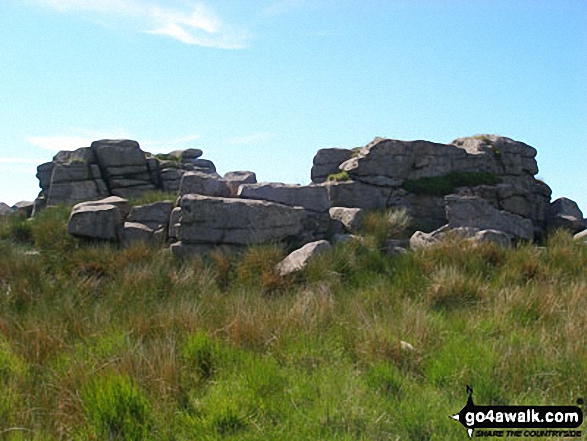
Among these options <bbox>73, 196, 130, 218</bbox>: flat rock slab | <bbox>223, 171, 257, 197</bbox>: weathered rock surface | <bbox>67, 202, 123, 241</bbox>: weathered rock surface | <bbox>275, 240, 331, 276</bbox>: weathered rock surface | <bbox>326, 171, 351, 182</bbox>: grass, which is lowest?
<bbox>275, 240, 331, 276</bbox>: weathered rock surface

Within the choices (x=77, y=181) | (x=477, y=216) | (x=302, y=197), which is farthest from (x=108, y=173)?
(x=477, y=216)

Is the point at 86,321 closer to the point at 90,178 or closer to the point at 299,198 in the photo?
the point at 299,198

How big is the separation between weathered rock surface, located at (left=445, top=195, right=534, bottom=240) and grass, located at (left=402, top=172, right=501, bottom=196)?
135 centimetres

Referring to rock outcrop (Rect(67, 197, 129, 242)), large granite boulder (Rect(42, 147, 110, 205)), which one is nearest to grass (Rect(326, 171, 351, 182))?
rock outcrop (Rect(67, 197, 129, 242))

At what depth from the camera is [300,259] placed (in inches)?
435

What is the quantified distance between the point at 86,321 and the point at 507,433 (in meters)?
5.41

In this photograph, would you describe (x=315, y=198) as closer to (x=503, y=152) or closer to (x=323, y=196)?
(x=323, y=196)

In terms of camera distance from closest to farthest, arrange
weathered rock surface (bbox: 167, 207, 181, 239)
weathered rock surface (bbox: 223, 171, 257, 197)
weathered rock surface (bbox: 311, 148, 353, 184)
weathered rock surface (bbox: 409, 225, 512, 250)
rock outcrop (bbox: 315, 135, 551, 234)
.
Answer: weathered rock surface (bbox: 409, 225, 512, 250) → weathered rock surface (bbox: 167, 207, 181, 239) → rock outcrop (bbox: 315, 135, 551, 234) → weathered rock surface (bbox: 223, 171, 257, 197) → weathered rock surface (bbox: 311, 148, 353, 184)

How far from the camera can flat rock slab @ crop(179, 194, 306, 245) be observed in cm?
1284

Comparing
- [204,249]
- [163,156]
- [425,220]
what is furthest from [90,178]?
[425,220]

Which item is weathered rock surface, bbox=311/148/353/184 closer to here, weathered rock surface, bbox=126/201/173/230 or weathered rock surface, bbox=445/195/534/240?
weathered rock surface, bbox=445/195/534/240

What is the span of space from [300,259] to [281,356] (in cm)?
502

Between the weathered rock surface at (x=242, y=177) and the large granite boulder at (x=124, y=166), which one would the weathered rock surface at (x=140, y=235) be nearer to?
the weathered rock surface at (x=242, y=177)

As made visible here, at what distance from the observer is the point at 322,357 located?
19.8ft
